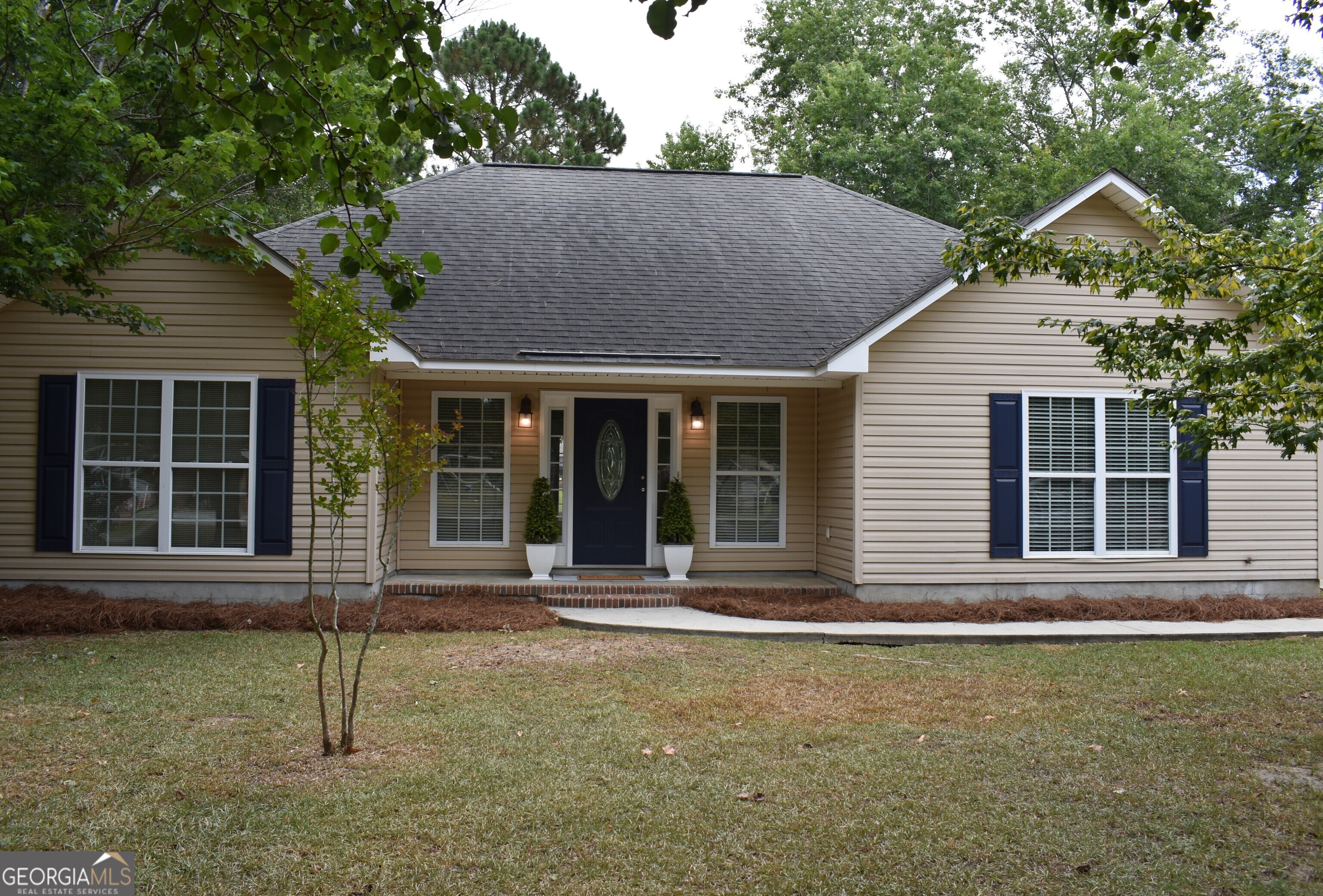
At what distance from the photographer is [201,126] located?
901 cm

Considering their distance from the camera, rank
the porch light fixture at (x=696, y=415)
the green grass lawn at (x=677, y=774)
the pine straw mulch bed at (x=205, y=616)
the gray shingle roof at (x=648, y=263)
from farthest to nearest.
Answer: the porch light fixture at (x=696, y=415), the gray shingle roof at (x=648, y=263), the pine straw mulch bed at (x=205, y=616), the green grass lawn at (x=677, y=774)

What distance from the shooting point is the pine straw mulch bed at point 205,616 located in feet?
26.3

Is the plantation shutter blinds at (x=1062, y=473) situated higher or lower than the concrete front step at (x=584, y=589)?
higher

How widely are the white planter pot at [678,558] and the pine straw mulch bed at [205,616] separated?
1.75 m

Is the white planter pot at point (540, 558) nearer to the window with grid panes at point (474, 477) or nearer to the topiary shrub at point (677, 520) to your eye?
the window with grid panes at point (474, 477)

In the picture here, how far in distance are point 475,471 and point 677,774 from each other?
6.65 m

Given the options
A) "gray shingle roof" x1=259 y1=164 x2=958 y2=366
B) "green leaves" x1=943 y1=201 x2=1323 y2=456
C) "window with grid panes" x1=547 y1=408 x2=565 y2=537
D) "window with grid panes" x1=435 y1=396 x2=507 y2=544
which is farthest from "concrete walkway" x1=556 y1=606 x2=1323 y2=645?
"green leaves" x1=943 y1=201 x2=1323 y2=456

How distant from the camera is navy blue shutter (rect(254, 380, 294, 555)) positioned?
906 cm

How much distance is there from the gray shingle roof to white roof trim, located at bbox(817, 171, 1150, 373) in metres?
0.10

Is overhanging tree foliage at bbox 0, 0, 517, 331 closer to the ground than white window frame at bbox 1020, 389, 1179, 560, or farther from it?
farther from it

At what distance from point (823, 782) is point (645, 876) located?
4.40ft

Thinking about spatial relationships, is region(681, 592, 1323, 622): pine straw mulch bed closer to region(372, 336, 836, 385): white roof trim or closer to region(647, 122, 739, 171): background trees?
region(372, 336, 836, 385): white roof trim

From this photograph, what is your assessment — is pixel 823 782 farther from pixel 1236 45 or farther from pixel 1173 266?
pixel 1236 45

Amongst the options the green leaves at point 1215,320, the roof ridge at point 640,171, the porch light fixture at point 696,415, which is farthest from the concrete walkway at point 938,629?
the roof ridge at point 640,171
